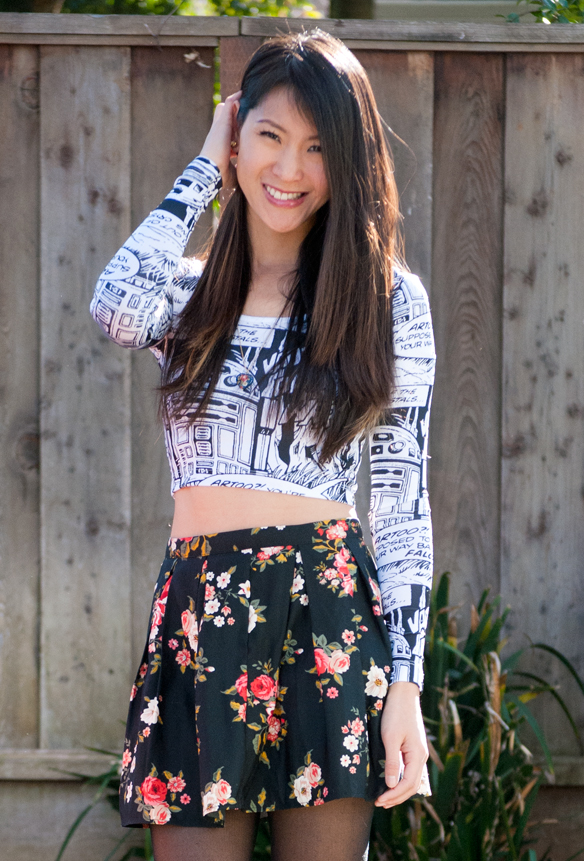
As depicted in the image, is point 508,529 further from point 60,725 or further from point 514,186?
point 60,725

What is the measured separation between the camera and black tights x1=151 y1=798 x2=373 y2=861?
3.92 ft

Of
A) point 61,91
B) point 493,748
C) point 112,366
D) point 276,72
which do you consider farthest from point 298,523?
point 61,91

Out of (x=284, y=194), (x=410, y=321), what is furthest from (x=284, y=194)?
(x=410, y=321)

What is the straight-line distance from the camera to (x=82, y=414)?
233 cm

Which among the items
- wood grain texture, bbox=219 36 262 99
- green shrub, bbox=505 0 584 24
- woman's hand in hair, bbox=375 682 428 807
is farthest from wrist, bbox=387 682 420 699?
green shrub, bbox=505 0 584 24

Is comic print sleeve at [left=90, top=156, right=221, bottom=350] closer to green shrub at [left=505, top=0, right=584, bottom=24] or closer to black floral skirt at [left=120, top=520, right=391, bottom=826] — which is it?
black floral skirt at [left=120, top=520, right=391, bottom=826]

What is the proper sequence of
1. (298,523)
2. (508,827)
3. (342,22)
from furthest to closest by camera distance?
1. (342,22)
2. (508,827)
3. (298,523)

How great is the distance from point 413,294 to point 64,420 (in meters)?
1.27

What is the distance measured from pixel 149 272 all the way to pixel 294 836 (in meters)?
0.89

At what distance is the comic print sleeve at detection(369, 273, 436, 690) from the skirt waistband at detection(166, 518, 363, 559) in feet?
0.29

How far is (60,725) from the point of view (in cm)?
236

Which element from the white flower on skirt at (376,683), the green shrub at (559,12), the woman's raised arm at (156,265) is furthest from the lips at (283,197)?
the green shrub at (559,12)

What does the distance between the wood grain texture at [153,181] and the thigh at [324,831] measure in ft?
3.96

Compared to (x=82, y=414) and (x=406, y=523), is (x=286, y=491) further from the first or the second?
(x=82, y=414)
